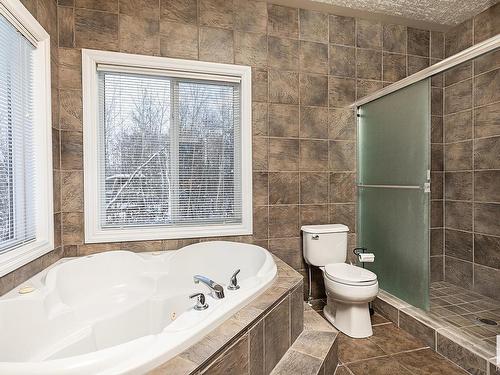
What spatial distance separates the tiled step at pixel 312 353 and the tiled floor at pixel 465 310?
87 centimetres

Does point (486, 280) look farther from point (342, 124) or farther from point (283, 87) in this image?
point (283, 87)

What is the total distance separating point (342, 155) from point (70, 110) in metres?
2.32

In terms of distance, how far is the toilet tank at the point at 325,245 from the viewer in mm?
2529

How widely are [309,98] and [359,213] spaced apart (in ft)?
3.93

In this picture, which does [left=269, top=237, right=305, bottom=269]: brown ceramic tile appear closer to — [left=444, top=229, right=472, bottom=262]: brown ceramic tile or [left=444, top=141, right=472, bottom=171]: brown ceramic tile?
[left=444, top=229, right=472, bottom=262]: brown ceramic tile

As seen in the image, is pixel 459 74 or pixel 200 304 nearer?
pixel 200 304

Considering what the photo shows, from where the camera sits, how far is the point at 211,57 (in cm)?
249

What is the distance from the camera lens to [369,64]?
2893mm

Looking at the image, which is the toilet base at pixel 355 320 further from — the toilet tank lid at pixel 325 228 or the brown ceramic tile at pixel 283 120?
the brown ceramic tile at pixel 283 120

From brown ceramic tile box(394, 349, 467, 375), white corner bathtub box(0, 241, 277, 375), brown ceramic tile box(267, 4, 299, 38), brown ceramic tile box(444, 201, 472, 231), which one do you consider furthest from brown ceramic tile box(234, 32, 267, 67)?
brown ceramic tile box(394, 349, 467, 375)

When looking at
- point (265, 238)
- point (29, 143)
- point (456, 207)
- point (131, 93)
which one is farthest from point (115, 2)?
point (456, 207)

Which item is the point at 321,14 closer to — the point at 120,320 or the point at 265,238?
the point at 265,238

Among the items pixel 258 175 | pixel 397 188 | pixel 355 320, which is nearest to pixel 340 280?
pixel 355 320

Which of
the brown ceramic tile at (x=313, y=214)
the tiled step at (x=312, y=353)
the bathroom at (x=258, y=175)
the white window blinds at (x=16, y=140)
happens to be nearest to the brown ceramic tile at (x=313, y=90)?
the bathroom at (x=258, y=175)
